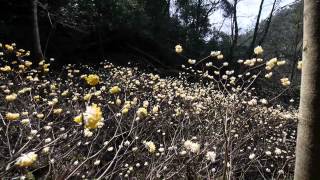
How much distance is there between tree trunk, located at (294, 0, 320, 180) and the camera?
0.93 m

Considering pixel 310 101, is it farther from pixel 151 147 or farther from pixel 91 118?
pixel 151 147

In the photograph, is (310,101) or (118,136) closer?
(310,101)

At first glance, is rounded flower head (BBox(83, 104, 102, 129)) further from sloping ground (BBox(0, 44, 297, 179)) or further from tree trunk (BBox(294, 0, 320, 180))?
tree trunk (BBox(294, 0, 320, 180))

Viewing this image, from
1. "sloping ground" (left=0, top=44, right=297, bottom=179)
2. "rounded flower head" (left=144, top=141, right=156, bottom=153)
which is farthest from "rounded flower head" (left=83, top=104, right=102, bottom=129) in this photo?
"rounded flower head" (left=144, top=141, right=156, bottom=153)

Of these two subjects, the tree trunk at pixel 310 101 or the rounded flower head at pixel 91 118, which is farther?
the rounded flower head at pixel 91 118

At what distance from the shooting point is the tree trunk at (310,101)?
0.93 metres

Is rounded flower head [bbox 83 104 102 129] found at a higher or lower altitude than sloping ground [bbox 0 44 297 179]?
higher

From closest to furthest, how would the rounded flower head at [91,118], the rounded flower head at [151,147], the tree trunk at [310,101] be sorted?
the tree trunk at [310,101] → the rounded flower head at [91,118] → the rounded flower head at [151,147]

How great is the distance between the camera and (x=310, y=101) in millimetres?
941

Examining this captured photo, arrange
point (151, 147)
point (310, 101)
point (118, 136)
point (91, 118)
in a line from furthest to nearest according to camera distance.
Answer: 1. point (118, 136)
2. point (151, 147)
3. point (91, 118)
4. point (310, 101)

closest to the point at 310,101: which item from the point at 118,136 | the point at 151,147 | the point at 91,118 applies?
the point at 91,118

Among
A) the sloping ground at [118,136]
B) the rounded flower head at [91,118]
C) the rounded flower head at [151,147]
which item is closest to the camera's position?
the rounded flower head at [91,118]

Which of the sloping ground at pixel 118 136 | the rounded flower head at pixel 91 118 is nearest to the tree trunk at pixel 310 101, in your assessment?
the sloping ground at pixel 118 136

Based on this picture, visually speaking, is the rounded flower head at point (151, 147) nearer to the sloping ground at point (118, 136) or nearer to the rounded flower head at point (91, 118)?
the sloping ground at point (118, 136)
